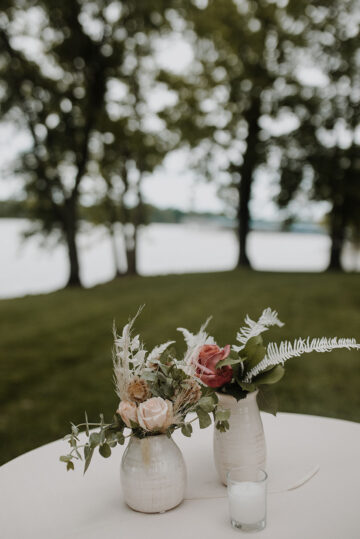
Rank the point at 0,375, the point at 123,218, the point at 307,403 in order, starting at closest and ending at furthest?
1. the point at 307,403
2. the point at 0,375
3. the point at 123,218

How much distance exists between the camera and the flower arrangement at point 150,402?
1096mm

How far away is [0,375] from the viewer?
15.4ft

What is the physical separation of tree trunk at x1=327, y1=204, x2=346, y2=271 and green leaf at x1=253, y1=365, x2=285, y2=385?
1189cm

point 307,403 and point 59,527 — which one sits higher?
point 59,527

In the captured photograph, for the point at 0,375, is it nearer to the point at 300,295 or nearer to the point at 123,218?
the point at 300,295

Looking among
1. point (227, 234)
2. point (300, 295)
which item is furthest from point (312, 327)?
point (227, 234)

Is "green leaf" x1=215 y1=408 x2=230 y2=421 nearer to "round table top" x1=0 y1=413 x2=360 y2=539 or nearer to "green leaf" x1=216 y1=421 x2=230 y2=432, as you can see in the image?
"green leaf" x1=216 y1=421 x2=230 y2=432

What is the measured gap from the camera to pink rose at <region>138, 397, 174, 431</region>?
1.08 meters

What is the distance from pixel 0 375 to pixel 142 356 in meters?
4.05

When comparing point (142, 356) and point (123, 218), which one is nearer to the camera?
point (142, 356)

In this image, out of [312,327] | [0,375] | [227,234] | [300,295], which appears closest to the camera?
[0,375]

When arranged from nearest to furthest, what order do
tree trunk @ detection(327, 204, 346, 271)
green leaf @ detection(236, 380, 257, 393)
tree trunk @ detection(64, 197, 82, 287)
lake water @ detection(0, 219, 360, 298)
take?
green leaf @ detection(236, 380, 257, 393) → tree trunk @ detection(64, 197, 82, 287) → lake water @ detection(0, 219, 360, 298) → tree trunk @ detection(327, 204, 346, 271)

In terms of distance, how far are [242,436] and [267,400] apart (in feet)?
0.41

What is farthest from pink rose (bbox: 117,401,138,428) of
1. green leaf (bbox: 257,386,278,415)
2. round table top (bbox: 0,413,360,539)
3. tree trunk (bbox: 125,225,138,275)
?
tree trunk (bbox: 125,225,138,275)
